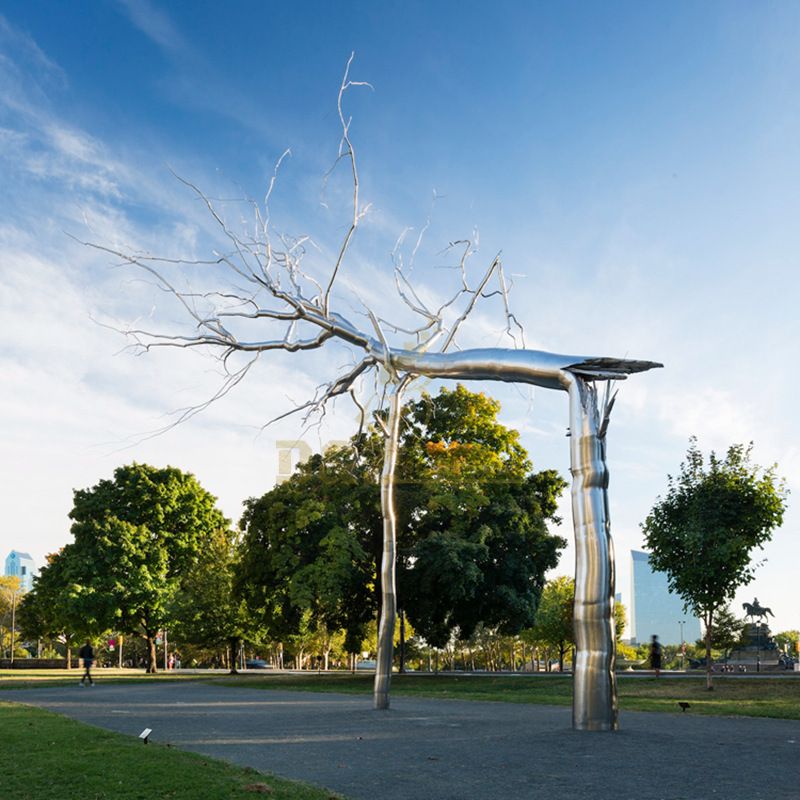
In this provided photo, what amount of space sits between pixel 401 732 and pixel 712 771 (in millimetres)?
5438

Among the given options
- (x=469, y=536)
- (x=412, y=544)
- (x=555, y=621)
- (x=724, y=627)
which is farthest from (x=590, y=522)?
(x=555, y=621)

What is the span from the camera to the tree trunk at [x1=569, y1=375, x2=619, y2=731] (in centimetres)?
1248

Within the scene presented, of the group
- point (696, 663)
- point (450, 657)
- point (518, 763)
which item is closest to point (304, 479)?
point (518, 763)

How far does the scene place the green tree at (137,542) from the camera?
41094 mm

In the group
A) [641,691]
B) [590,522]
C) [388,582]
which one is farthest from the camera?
[641,691]

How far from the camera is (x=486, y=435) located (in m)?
36.2

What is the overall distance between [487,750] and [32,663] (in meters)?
63.7

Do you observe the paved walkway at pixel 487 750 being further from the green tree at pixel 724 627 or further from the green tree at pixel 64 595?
the green tree at pixel 64 595

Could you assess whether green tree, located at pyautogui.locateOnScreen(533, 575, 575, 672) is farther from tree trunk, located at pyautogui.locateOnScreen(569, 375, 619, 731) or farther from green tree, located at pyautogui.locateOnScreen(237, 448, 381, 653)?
tree trunk, located at pyautogui.locateOnScreen(569, 375, 619, 731)

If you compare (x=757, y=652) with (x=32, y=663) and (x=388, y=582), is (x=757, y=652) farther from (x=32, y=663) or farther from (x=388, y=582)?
(x=32, y=663)

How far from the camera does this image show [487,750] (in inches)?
411

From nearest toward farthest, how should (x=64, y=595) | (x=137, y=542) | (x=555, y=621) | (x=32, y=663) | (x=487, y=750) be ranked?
(x=487, y=750), (x=64, y=595), (x=137, y=542), (x=555, y=621), (x=32, y=663)

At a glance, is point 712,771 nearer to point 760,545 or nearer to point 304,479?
point 760,545

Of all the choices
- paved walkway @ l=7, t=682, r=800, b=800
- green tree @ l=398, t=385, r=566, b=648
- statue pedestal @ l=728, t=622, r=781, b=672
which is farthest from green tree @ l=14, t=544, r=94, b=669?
statue pedestal @ l=728, t=622, r=781, b=672
